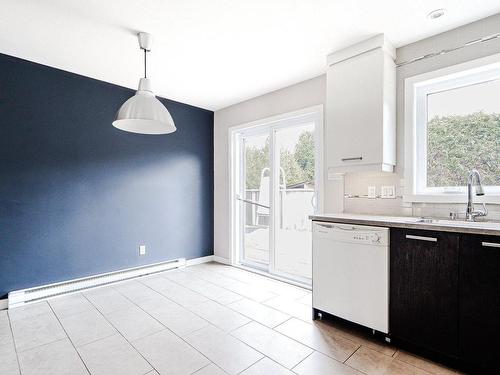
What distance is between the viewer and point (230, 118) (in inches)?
171

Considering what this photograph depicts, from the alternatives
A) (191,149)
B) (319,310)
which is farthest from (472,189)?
(191,149)

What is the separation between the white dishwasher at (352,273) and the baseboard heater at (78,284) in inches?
93.3

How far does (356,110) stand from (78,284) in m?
3.59

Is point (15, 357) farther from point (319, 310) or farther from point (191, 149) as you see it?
point (191, 149)

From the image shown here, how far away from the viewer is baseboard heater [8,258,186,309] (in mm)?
2766

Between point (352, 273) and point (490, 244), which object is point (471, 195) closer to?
point (490, 244)

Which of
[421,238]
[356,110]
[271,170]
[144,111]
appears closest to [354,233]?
[421,238]

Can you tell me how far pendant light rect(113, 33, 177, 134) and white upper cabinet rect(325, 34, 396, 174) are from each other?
1.60 metres

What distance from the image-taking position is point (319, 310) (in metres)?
2.46

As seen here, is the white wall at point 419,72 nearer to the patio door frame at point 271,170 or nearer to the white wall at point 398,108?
the white wall at point 398,108

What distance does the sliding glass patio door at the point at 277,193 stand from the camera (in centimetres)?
344

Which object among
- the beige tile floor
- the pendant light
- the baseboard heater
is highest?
the pendant light

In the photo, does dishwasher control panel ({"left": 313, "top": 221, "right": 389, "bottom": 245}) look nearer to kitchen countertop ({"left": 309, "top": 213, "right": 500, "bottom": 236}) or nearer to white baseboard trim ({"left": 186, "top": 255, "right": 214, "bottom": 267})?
kitchen countertop ({"left": 309, "top": 213, "right": 500, "bottom": 236})

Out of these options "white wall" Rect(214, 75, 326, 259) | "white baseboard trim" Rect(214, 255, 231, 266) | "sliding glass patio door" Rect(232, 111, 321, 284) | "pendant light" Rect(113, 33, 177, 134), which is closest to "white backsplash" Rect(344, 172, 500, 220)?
"sliding glass patio door" Rect(232, 111, 321, 284)
